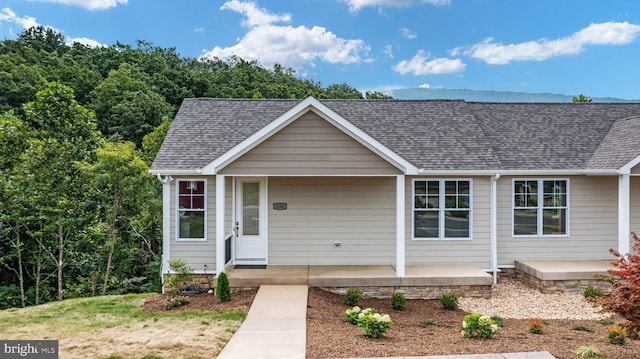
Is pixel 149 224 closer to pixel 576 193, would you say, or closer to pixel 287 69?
pixel 576 193

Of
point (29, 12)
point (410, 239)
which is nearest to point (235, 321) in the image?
point (410, 239)

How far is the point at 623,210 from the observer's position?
34.7 ft

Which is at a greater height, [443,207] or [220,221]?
[443,207]

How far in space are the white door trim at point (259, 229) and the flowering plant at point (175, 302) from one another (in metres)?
2.21

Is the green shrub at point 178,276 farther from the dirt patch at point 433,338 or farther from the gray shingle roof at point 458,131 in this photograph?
the dirt patch at point 433,338

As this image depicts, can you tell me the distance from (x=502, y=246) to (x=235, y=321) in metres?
7.79

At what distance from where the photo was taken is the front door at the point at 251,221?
10992 millimetres

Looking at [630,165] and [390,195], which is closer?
[630,165]

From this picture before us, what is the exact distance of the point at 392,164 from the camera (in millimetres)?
9516

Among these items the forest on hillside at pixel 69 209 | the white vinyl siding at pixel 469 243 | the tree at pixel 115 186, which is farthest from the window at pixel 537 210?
the tree at pixel 115 186

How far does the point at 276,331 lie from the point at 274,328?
6.2 inches

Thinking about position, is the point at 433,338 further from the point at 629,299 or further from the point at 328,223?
the point at 328,223

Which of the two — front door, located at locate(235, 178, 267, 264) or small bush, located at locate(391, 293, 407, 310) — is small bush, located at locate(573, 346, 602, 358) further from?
front door, located at locate(235, 178, 267, 264)

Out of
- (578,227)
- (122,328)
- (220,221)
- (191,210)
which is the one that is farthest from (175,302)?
(578,227)
